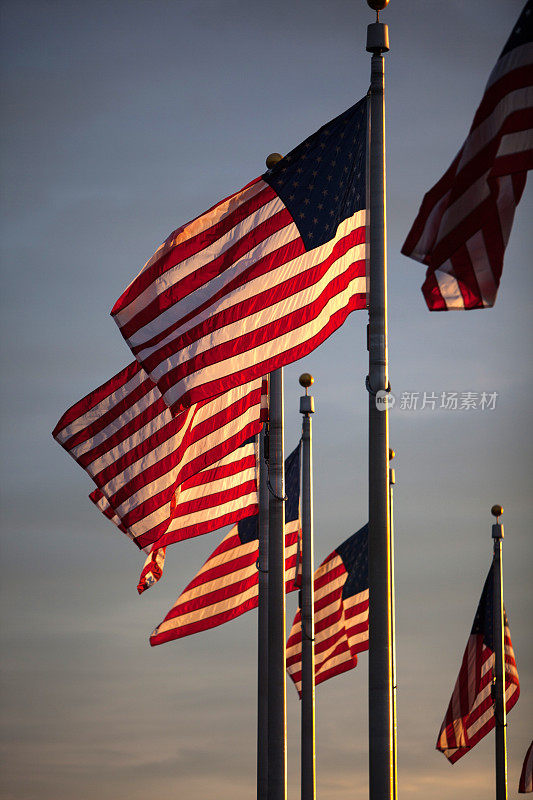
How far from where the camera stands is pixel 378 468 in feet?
46.9

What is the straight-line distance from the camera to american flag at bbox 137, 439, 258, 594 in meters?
23.3

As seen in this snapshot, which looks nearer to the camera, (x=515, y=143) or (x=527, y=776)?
(x=515, y=143)

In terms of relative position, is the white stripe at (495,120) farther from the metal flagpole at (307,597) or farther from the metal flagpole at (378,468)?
the metal flagpole at (307,597)

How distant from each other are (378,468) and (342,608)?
1590cm

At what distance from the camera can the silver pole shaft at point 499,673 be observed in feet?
103

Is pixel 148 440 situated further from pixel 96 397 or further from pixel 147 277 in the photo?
pixel 147 277

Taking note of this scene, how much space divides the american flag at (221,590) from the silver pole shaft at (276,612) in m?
3.95

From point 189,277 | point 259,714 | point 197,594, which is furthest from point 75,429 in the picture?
point 259,714

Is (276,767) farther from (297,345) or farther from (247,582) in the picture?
(297,345)

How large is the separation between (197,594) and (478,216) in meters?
14.8

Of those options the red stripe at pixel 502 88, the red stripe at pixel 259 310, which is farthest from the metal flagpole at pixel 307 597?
the red stripe at pixel 502 88

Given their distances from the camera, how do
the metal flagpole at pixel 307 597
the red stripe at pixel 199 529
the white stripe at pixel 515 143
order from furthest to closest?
the metal flagpole at pixel 307 597 → the red stripe at pixel 199 529 → the white stripe at pixel 515 143

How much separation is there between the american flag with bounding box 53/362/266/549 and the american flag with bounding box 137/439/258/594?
0.77 metres

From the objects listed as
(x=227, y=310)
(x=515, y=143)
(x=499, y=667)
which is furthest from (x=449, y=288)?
(x=499, y=667)
